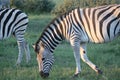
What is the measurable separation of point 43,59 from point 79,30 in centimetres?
120

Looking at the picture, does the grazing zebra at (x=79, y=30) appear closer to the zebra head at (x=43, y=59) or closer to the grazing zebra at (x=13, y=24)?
the zebra head at (x=43, y=59)

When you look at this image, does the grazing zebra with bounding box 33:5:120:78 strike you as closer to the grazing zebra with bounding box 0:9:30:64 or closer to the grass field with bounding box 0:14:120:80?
the grass field with bounding box 0:14:120:80

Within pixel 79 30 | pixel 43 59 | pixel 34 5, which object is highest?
pixel 34 5

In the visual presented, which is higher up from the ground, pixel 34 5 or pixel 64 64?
pixel 34 5

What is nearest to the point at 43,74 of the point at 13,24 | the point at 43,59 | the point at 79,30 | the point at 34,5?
the point at 43,59

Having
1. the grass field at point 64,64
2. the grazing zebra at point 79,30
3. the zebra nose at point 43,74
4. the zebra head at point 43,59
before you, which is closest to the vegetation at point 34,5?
the grass field at point 64,64

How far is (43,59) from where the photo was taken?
354 inches

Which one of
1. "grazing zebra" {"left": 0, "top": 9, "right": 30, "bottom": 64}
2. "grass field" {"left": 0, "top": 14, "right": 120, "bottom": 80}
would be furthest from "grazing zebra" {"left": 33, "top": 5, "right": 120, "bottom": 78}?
"grazing zebra" {"left": 0, "top": 9, "right": 30, "bottom": 64}

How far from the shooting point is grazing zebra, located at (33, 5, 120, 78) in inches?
345

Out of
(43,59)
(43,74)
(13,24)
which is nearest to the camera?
(43,74)

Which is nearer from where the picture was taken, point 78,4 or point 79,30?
point 79,30

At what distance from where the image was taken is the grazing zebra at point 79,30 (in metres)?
8.77

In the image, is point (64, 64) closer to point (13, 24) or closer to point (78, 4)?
point (13, 24)

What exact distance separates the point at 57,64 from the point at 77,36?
2.04 meters
